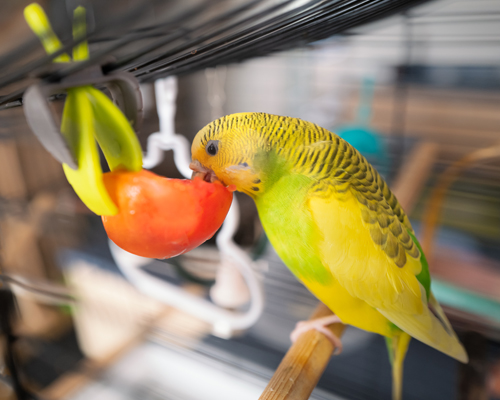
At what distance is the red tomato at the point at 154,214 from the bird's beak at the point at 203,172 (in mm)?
67

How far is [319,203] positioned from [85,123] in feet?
0.71

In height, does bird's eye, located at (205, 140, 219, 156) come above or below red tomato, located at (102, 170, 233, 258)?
above

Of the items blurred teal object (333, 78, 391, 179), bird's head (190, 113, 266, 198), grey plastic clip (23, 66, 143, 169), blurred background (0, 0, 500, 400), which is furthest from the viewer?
blurred background (0, 0, 500, 400)

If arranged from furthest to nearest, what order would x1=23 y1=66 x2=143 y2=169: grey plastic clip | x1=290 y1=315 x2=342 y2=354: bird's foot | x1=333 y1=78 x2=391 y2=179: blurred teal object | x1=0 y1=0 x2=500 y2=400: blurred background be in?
x1=0 y1=0 x2=500 y2=400: blurred background < x1=333 y1=78 x2=391 y2=179: blurred teal object < x1=290 y1=315 x2=342 y2=354: bird's foot < x1=23 y1=66 x2=143 y2=169: grey plastic clip

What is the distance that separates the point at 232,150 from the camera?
0.32m

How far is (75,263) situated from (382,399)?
1168mm

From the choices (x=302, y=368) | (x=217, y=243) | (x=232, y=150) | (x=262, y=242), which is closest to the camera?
(x=232, y=150)

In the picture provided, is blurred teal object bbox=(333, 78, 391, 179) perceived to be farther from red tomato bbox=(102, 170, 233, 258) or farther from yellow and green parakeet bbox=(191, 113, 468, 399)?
red tomato bbox=(102, 170, 233, 258)

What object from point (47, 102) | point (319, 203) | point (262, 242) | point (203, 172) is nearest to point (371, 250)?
point (319, 203)

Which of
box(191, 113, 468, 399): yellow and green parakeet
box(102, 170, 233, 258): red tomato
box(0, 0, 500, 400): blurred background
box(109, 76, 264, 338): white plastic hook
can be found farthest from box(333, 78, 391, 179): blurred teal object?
box(102, 170, 233, 258): red tomato

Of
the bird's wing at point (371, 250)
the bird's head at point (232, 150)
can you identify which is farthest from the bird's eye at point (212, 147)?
the bird's wing at point (371, 250)

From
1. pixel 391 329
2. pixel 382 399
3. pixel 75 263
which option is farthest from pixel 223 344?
pixel 391 329

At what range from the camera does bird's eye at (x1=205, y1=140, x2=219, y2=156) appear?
1.04ft

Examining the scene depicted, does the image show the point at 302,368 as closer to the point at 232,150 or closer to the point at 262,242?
the point at 232,150
